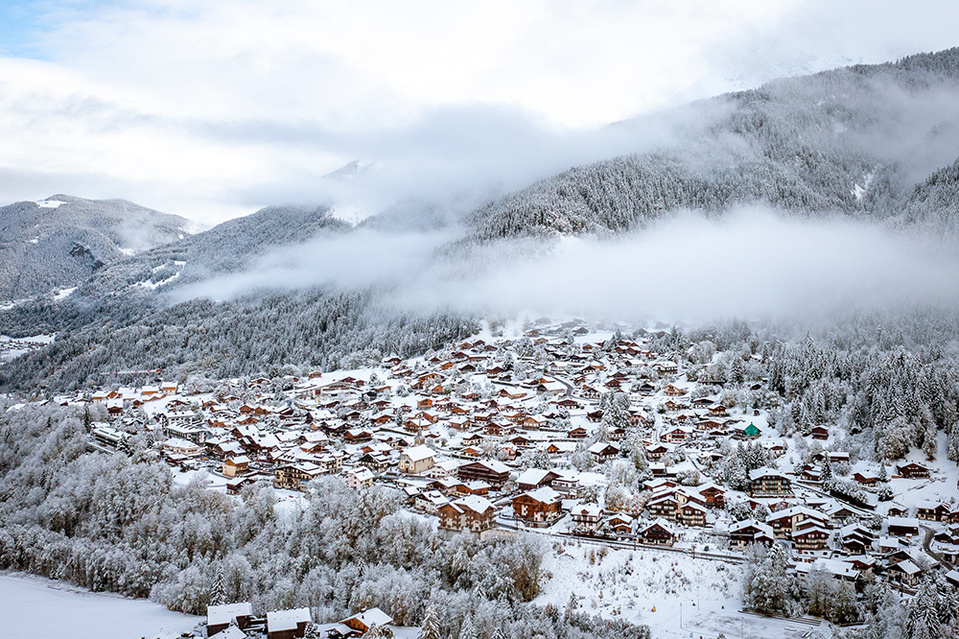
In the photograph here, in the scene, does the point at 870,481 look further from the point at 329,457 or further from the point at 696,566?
the point at 329,457

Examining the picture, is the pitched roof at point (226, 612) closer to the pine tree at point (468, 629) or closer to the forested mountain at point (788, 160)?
the pine tree at point (468, 629)

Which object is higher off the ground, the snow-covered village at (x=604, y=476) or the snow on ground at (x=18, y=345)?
the snow on ground at (x=18, y=345)

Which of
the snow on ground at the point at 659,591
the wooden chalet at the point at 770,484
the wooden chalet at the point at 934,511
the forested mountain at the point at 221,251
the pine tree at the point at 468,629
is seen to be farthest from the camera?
the forested mountain at the point at 221,251

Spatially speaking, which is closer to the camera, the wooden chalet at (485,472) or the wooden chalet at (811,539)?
the wooden chalet at (811,539)

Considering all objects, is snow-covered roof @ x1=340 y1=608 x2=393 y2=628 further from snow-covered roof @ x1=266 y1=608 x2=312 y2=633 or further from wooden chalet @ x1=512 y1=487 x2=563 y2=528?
wooden chalet @ x1=512 y1=487 x2=563 y2=528

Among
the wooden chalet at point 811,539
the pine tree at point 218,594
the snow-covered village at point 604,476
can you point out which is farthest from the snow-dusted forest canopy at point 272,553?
the wooden chalet at point 811,539

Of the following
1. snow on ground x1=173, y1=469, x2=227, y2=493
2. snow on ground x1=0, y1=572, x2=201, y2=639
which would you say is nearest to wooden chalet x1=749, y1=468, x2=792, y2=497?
snow on ground x1=0, y1=572, x2=201, y2=639

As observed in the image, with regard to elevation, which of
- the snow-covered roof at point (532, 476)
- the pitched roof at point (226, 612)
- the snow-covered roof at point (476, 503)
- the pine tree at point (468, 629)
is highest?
the snow-covered roof at point (476, 503)
